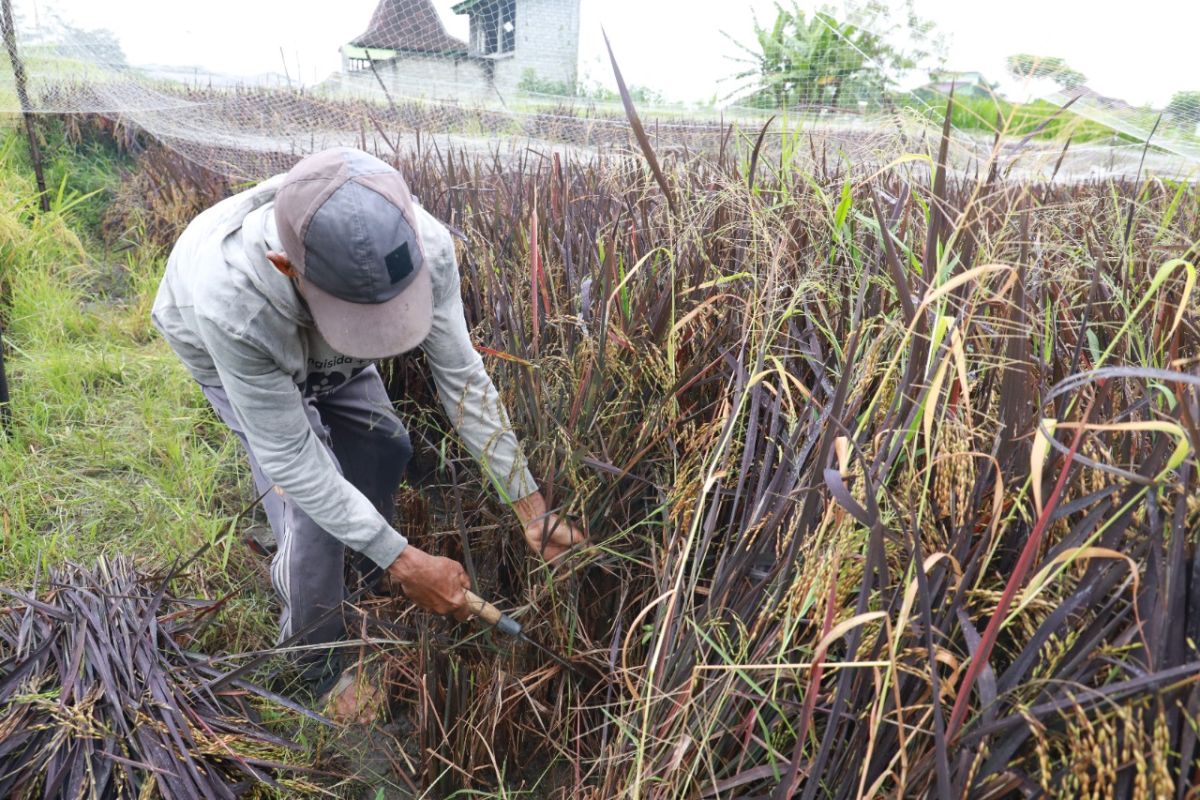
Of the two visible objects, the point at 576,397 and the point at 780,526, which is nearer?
the point at 780,526

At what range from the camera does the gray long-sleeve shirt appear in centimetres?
160

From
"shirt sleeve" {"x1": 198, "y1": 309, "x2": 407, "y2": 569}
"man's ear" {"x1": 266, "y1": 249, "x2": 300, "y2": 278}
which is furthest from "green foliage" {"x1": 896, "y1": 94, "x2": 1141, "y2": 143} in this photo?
"shirt sleeve" {"x1": 198, "y1": 309, "x2": 407, "y2": 569}

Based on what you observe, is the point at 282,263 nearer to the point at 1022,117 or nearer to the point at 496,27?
the point at 1022,117

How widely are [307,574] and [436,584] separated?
0.56 m

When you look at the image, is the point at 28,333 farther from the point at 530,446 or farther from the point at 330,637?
the point at 530,446

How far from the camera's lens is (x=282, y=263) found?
60.1 inches

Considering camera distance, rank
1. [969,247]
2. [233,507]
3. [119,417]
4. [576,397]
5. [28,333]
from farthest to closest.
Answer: [28,333] → [119,417] → [233,507] → [576,397] → [969,247]

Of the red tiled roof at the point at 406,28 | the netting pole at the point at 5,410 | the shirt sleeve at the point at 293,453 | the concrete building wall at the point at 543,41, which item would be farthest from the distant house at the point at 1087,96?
the concrete building wall at the point at 543,41

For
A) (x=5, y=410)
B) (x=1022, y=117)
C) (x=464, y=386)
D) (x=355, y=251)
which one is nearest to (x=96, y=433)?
(x=5, y=410)

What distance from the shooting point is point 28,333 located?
3891mm

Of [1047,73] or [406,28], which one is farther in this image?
[406,28]

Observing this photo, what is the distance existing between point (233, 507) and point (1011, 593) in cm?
257

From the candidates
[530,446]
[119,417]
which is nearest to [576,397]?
[530,446]

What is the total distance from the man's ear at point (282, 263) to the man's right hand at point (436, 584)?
2.13 ft
